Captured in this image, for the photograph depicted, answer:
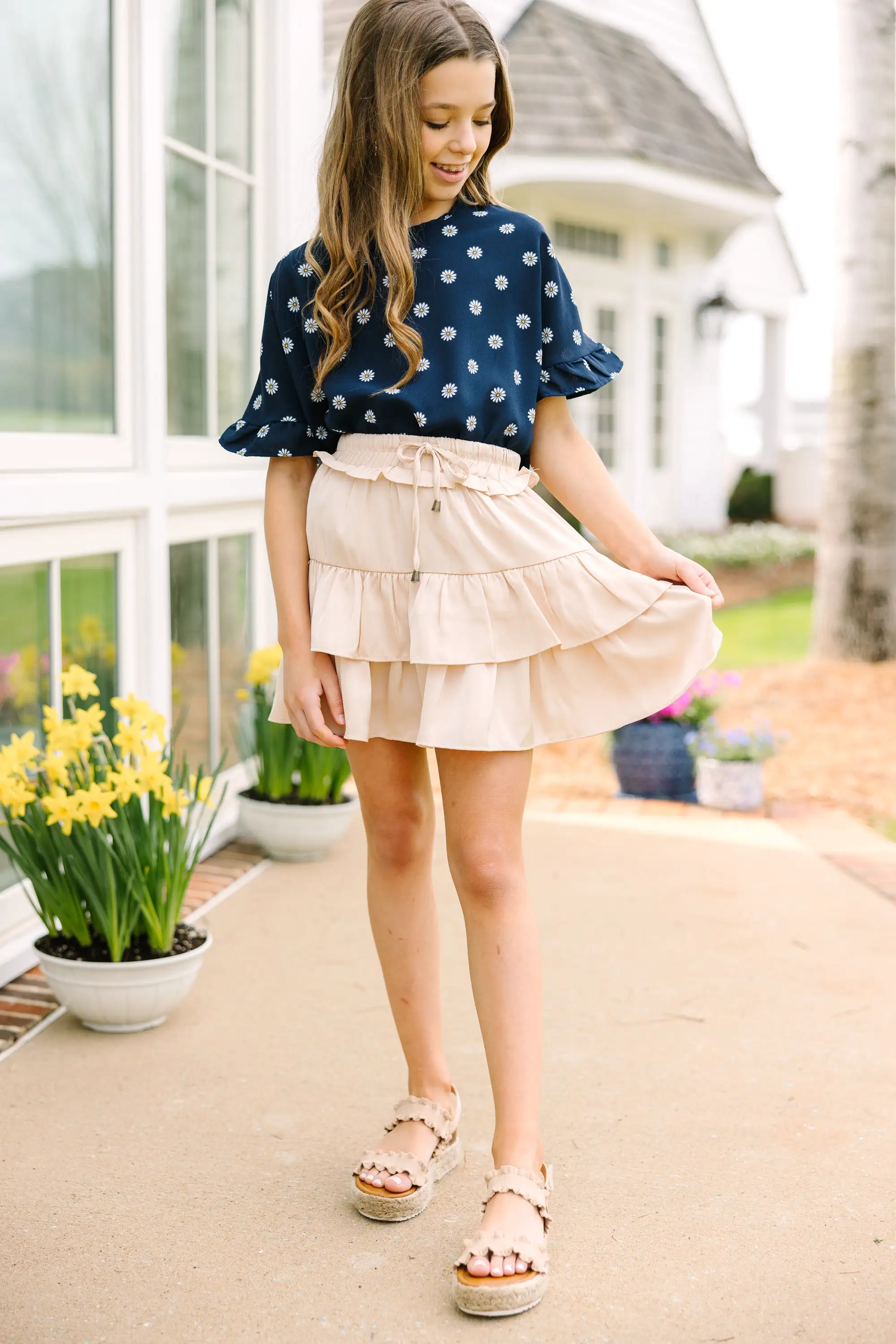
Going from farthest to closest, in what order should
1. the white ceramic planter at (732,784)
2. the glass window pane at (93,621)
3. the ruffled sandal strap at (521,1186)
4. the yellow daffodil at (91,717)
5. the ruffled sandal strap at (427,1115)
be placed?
1. the white ceramic planter at (732,784)
2. the glass window pane at (93,621)
3. the yellow daffodil at (91,717)
4. the ruffled sandal strap at (427,1115)
5. the ruffled sandal strap at (521,1186)

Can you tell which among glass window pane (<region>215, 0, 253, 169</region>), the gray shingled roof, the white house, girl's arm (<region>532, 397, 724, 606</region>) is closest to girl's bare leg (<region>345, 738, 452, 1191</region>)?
girl's arm (<region>532, 397, 724, 606</region>)

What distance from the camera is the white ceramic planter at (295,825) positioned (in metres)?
3.59

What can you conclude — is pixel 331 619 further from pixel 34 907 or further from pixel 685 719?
pixel 685 719

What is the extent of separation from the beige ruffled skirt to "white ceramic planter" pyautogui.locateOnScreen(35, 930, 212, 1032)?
3.05 ft

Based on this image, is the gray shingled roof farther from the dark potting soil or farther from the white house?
the dark potting soil

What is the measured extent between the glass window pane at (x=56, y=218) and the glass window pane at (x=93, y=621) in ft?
1.04

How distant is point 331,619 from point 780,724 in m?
4.89

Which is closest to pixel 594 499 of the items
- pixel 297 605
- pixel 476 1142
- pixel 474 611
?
pixel 474 611

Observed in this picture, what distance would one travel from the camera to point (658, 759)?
459cm

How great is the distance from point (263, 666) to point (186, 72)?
62.4 inches

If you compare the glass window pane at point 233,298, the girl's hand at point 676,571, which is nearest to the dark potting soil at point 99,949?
the girl's hand at point 676,571

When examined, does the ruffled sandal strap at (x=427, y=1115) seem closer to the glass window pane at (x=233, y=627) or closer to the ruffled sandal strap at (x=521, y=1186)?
the ruffled sandal strap at (x=521, y=1186)

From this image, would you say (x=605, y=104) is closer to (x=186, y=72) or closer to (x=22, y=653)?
(x=186, y=72)

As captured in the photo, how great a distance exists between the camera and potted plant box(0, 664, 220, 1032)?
2.46 m
